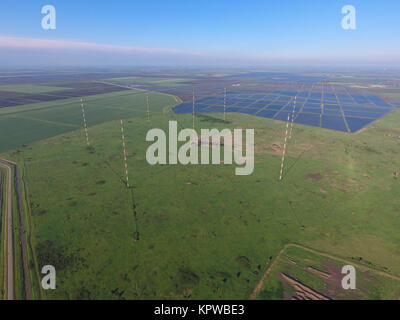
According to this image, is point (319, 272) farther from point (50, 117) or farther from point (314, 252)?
point (50, 117)

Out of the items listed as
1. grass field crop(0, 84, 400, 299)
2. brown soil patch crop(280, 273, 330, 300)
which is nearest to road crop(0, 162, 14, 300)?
grass field crop(0, 84, 400, 299)

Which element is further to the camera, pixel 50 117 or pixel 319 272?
pixel 50 117

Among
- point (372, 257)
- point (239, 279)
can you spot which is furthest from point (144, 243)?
point (372, 257)

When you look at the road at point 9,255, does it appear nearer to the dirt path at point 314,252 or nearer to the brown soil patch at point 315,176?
the dirt path at point 314,252

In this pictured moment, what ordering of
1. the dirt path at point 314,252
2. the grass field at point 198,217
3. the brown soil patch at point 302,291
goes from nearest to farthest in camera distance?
1. the brown soil patch at point 302,291
2. the dirt path at point 314,252
3. the grass field at point 198,217

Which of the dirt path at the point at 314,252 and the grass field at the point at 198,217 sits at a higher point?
the grass field at the point at 198,217

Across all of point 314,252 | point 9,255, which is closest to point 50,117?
point 9,255

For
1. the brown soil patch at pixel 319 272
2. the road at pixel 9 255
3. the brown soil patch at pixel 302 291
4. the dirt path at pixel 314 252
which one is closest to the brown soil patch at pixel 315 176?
the dirt path at pixel 314 252
